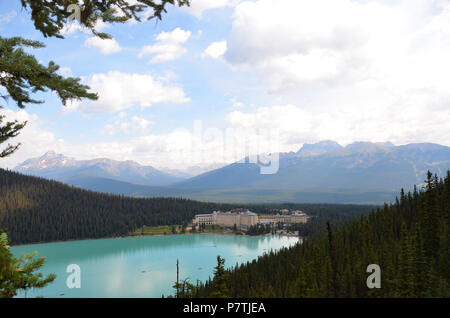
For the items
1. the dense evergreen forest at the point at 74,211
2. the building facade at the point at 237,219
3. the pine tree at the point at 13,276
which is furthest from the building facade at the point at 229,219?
the pine tree at the point at 13,276

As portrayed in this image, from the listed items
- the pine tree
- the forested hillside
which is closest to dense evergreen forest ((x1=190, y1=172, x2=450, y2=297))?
the pine tree

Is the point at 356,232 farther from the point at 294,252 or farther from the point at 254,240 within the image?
the point at 254,240

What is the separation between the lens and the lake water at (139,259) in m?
50.2

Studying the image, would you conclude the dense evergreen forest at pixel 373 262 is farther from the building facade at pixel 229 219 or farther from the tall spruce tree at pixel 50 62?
the building facade at pixel 229 219

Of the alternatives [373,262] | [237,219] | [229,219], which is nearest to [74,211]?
[229,219]

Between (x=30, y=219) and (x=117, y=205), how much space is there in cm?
3693

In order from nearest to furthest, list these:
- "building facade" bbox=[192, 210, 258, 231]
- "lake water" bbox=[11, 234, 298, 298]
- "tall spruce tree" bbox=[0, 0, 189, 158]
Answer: "tall spruce tree" bbox=[0, 0, 189, 158]
"lake water" bbox=[11, 234, 298, 298]
"building facade" bbox=[192, 210, 258, 231]

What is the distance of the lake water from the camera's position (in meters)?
50.2

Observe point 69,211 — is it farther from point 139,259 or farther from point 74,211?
point 139,259

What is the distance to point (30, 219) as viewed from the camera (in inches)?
4513

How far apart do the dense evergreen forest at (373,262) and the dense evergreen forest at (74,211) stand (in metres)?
92.4

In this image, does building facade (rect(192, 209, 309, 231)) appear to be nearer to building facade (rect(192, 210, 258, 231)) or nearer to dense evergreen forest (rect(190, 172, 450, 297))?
building facade (rect(192, 210, 258, 231))

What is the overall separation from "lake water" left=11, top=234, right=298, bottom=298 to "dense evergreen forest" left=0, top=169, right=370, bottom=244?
8.86 meters
